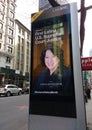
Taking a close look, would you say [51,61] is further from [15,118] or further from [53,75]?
[15,118]

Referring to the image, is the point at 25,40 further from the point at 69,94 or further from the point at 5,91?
the point at 69,94

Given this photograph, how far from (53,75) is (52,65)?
0.70 ft

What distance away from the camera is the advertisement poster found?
4.16 meters

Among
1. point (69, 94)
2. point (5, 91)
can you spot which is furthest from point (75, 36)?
point (5, 91)

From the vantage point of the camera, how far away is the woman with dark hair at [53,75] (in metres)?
4.16

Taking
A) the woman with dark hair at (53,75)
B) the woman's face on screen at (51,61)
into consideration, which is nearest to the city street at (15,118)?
the woman with dark hair at (53,75)

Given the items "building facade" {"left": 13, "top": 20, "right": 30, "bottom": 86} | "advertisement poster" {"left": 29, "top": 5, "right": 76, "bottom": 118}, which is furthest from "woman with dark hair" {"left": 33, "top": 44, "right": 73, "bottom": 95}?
"building facade" {"left": 13, "top": 20, "right": 30, "bottom": 86}

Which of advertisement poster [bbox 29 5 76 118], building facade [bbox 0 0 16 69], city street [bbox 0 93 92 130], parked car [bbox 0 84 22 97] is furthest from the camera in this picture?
building facade [bbox 0 0 16 69]

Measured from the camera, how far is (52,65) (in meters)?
4.43

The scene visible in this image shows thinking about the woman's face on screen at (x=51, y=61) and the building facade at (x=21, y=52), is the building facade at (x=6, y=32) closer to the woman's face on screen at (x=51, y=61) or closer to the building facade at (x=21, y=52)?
the building facade at (x=21, y=52)

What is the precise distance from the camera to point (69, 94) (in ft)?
13.4

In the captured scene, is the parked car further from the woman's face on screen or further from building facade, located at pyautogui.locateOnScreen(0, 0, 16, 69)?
A: the woman's face on screen

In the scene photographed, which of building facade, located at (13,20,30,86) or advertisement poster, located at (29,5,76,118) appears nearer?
advertisement poster, located at (29,5,76,118)

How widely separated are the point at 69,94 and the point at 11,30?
49.7 m
